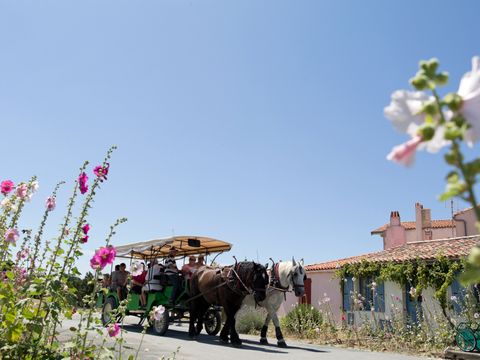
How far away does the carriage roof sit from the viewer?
46.7 ft

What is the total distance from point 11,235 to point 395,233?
3232cm

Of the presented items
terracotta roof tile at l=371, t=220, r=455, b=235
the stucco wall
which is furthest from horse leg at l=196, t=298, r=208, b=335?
terracotta roof tile at l=371, t=220, r=455, b=235

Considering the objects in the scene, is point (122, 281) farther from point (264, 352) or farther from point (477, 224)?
point (477, 224)

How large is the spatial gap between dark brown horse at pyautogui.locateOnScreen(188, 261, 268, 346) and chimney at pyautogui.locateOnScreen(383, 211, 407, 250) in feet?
77.8

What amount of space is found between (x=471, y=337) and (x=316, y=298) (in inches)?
650

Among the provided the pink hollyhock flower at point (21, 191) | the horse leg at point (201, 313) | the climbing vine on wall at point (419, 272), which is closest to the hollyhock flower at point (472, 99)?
the pink hollyhock flower at point (21, 191)

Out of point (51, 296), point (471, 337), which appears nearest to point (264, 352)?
point (471, 337)

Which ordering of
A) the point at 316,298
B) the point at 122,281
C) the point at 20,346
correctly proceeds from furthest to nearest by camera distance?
the point at 316,298
the point at 122,281
the point at 20,346

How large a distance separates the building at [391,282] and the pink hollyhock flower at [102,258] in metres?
11.5

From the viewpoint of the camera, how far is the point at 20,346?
4195 millimetres

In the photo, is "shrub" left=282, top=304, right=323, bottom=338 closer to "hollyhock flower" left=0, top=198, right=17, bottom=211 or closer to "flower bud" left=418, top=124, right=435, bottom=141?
"hollyhock flower" left=0, top=198, right=17, bottom=211

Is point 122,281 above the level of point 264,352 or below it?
above

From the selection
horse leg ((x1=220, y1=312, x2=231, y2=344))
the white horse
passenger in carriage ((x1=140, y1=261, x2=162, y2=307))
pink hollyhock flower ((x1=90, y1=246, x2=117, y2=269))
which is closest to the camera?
→ pink hollyhock flower ((x1=90, y1=246, x2=117, y2=269))

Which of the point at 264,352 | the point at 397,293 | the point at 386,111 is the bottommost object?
the point at 264,352
